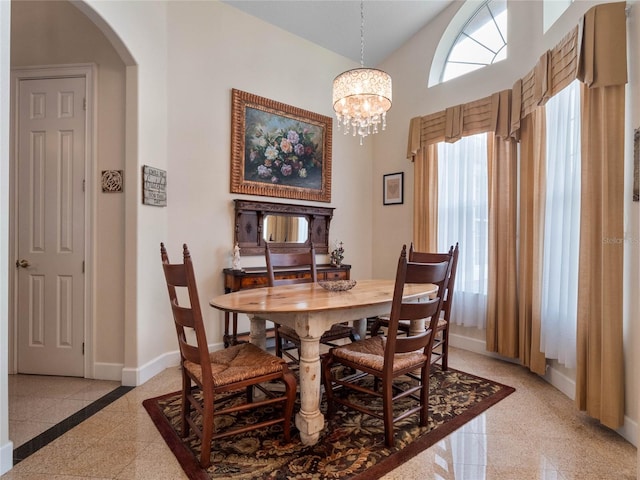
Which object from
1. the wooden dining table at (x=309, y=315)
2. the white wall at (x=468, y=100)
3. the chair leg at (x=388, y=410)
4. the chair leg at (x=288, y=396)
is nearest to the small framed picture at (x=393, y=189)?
the white wall at (x=468, y=100)

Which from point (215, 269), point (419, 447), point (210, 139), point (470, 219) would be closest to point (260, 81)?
point (210, 139)

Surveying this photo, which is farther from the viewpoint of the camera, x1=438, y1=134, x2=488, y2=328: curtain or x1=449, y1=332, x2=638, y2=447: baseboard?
x1=438, y1=134, x2=488, y2=328: curtain

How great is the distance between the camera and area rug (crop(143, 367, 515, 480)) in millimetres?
1661

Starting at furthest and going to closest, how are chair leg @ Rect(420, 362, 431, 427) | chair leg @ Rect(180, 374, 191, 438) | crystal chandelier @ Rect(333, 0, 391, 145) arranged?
crystal chandelier @ Rect(333, 0, 391, 145) < chair leg @ Rect(420, 362, 431, 427) < chair leg @ Rect(180, 374, 191, 438)

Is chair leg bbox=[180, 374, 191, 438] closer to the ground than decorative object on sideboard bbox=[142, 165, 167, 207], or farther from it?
closer to the ground

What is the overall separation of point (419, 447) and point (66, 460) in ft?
6.14

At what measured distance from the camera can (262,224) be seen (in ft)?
12.4

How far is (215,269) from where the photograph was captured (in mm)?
3443

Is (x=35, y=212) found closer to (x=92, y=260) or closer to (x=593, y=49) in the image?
(x=92, y=260)

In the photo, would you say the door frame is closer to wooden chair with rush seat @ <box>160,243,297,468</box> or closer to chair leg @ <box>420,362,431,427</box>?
wooden chair with rush seat @ <box>160,243,297,468</box>

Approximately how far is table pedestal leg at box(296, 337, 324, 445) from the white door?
6.97 ft

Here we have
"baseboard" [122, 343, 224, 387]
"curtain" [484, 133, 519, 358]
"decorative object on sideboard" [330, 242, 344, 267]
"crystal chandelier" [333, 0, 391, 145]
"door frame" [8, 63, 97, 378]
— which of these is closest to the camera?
"crystal chandelier" [333, 0, 391, 145]

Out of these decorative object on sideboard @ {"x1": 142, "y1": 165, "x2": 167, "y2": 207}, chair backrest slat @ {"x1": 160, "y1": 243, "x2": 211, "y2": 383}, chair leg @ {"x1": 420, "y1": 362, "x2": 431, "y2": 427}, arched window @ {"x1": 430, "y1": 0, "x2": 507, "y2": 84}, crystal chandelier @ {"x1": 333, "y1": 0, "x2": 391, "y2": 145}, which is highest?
arched window @ {"x1": 430, "y1": 0, "x2": 507, "y2": 84}

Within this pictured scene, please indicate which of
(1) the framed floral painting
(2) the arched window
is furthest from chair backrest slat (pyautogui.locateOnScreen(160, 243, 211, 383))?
(2) the arched window
